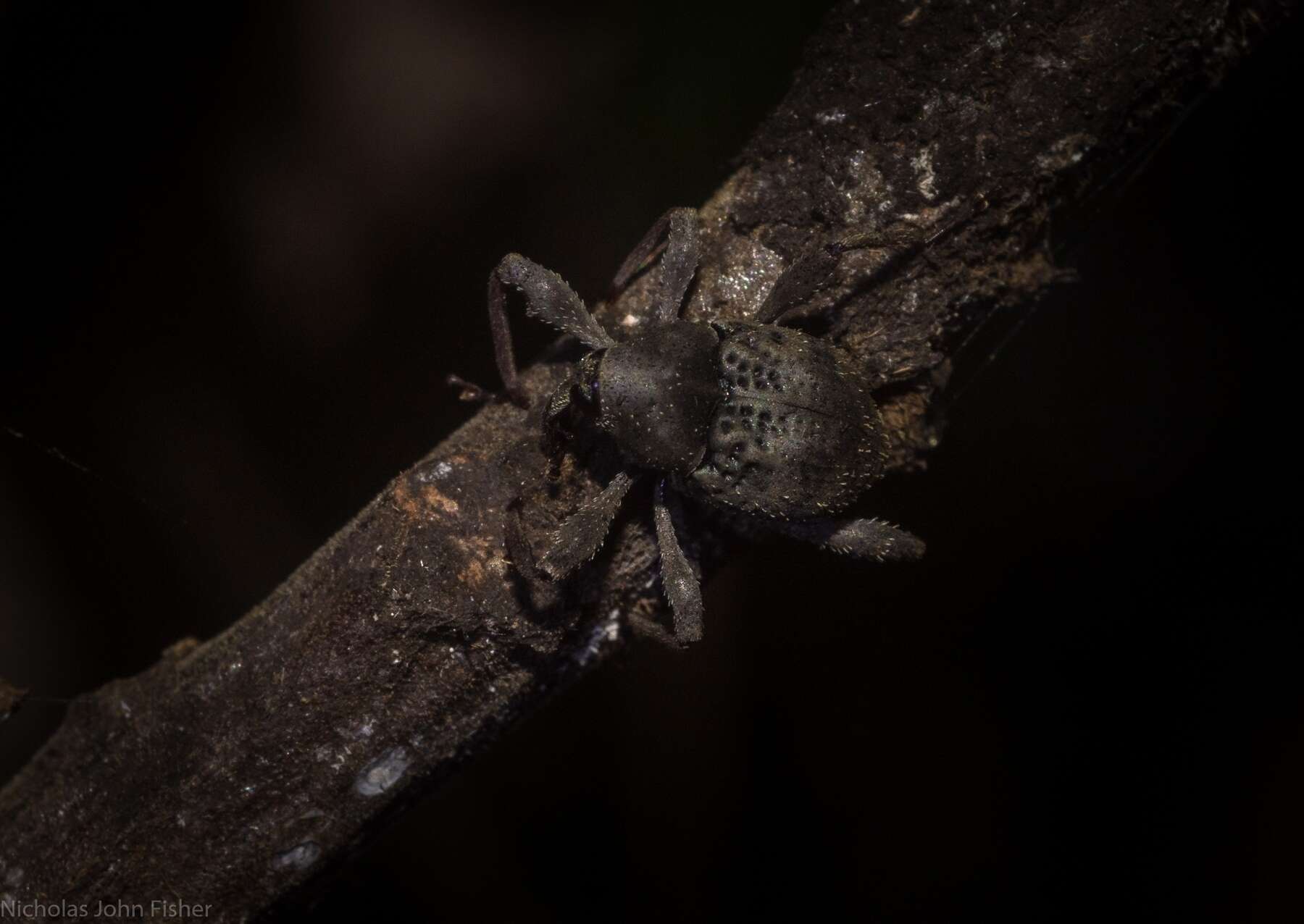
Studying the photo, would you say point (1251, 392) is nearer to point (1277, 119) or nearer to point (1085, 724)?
point (1277, 119)

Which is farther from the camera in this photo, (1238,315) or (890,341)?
(1238,315)

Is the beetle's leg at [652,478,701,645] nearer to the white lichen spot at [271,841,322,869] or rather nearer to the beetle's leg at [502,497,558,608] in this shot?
the beetle's leg at [502,497,558,608]

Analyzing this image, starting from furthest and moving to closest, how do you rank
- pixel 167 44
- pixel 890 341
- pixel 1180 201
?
pixel 1180 201
pixel 167 44
pixel 890 341

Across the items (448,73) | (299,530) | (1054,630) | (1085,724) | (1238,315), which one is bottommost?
(1085,724)

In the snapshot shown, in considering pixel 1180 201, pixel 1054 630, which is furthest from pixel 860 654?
pixel 1180 201

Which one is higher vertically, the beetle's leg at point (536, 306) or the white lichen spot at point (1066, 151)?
the beetle's leg at point (536, 306)

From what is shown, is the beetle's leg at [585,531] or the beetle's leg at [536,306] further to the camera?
the beetle's leg at [536,306]

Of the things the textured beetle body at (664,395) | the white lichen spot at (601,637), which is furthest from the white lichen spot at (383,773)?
the textured beetle body at (664,395)

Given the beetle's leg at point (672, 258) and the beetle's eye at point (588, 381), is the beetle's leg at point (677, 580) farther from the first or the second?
the beetle's leg at point (672, 258)
